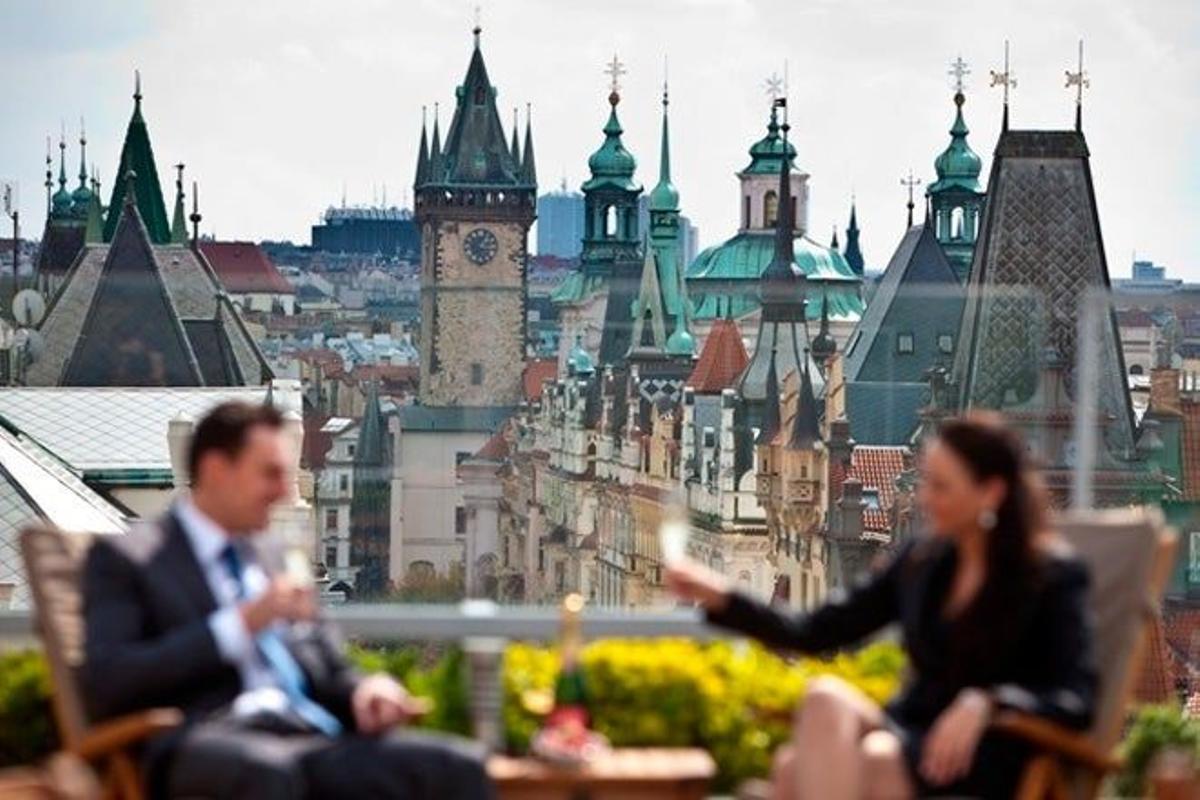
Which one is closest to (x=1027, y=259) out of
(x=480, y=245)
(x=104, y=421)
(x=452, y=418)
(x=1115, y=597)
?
(x=104, y=421)

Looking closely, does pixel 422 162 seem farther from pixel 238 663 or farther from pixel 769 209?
pixel 238 663

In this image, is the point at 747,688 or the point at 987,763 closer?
the point at 987,763

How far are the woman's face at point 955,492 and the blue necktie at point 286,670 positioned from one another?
3.35ft

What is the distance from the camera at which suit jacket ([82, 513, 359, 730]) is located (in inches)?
255

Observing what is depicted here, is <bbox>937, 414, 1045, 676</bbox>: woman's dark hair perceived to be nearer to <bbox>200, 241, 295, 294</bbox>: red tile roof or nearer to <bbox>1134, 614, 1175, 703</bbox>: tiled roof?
<bbox>1134, 614, 1175, 703</bbox>: tiled roof

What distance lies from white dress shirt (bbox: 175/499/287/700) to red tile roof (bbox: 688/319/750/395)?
294 ft

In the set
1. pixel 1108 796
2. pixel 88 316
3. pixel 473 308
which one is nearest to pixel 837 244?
pixel 473 308

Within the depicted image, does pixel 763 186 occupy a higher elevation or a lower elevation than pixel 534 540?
higher

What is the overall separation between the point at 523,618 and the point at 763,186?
124154 millimetres

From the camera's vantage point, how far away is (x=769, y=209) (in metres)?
134

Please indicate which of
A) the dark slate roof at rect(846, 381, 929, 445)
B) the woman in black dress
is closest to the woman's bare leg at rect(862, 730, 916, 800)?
the woman in black dress

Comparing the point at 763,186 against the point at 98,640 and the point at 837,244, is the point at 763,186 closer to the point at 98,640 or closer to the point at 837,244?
the point at 837,244

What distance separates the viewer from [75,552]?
6.78m

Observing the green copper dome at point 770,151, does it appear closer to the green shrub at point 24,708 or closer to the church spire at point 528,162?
the church spire at point 528,162
